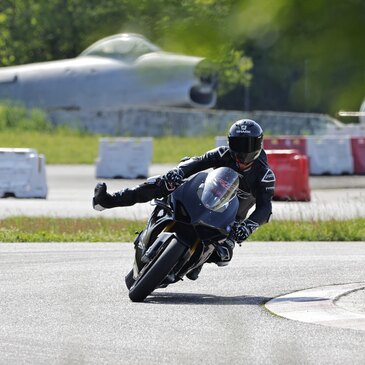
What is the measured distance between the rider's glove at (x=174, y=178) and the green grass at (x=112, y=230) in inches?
235

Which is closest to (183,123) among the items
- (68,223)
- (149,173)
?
(149,173)

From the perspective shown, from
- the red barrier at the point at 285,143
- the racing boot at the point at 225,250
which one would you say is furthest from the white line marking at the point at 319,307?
the red barrier at the point at 285,143

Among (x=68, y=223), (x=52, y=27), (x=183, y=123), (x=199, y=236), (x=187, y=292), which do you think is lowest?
(x=183, y=123)

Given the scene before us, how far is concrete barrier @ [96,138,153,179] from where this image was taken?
3041 cm

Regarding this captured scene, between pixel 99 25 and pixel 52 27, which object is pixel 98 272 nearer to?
pixel 52 27

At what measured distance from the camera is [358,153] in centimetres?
3116

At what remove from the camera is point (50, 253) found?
13992 millimetres

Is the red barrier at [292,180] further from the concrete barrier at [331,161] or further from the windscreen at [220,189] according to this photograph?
the windscreen at [220,189]

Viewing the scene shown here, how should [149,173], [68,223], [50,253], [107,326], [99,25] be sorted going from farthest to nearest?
[149,173] < [68,223] < [50,253] < [107,326] < [99,25]

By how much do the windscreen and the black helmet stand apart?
185 mm

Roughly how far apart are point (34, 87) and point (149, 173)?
1478cm

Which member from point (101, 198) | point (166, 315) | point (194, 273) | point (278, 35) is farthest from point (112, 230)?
point (278, 35)

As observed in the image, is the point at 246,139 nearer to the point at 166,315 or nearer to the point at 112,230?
the point at 166,315

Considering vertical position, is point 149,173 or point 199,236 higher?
point 199,236
